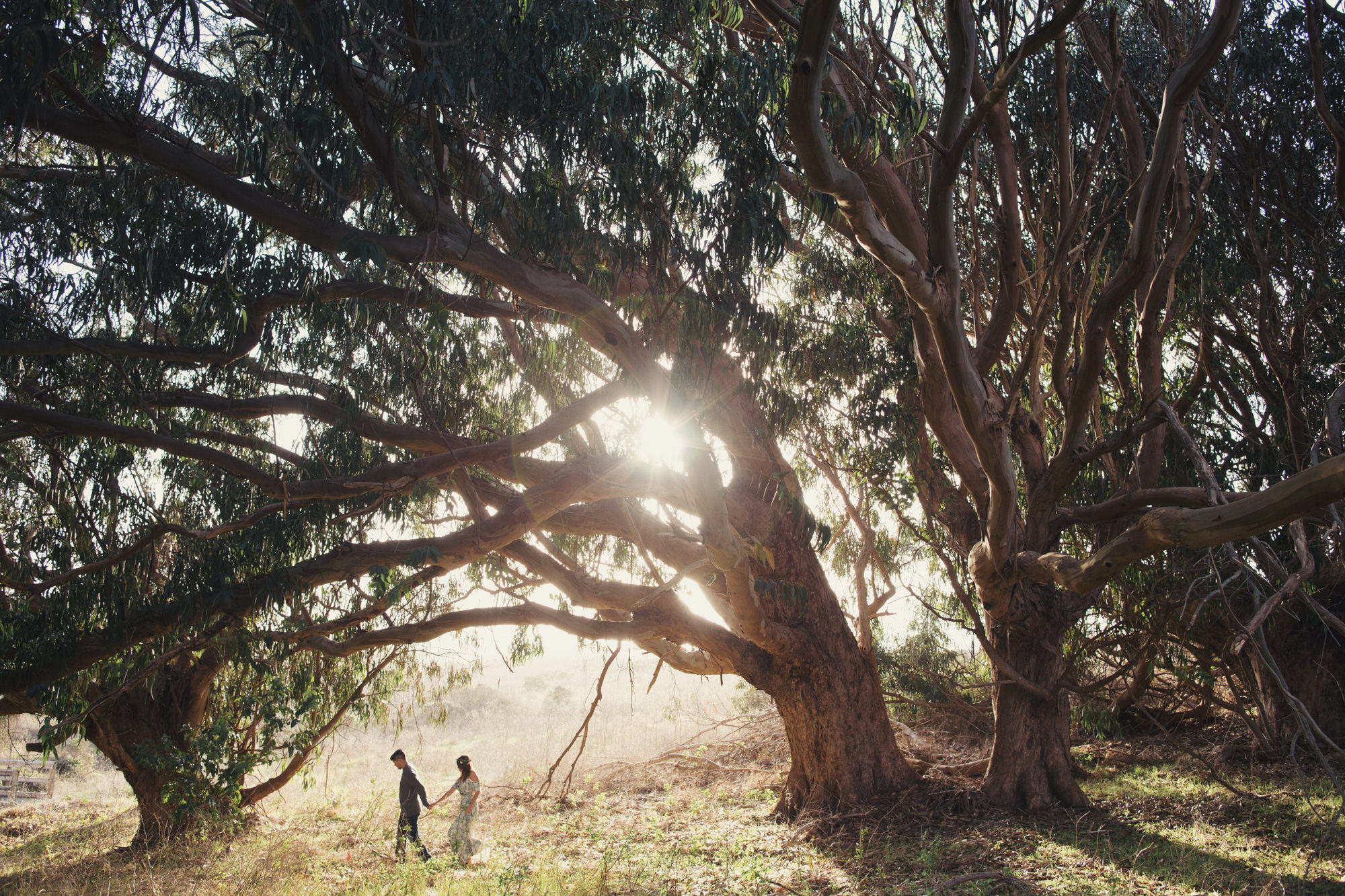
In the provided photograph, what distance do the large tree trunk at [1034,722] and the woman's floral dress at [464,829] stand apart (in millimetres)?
3764

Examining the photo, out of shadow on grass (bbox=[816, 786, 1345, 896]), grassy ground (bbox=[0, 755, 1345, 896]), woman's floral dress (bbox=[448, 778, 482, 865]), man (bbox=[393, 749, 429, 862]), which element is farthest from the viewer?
man (bbox=[393, 749, 429, 862])

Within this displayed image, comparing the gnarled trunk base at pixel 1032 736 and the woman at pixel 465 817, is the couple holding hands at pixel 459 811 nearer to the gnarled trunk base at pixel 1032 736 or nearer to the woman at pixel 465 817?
the woman at pixel 465 817

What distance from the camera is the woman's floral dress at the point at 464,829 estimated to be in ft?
19.1

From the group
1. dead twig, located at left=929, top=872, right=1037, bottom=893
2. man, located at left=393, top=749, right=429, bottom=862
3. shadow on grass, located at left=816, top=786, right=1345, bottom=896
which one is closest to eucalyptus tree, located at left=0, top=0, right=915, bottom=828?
shadow on grass, located at left=816, top=786, right=1345, bottom=896

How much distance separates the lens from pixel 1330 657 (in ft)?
24.2

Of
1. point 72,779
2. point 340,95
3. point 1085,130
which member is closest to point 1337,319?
point 1085,130

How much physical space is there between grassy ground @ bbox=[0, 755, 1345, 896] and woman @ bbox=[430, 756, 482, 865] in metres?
0.18

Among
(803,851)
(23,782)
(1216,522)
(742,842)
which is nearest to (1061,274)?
(1216,522)

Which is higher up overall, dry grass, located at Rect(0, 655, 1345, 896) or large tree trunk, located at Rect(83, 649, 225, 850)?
large tree trunk, located at Rect(83, 649, 225, 850)

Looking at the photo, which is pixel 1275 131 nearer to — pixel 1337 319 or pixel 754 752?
pixel 1337 319

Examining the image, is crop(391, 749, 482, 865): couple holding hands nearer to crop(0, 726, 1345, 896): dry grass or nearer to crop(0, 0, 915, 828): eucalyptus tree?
crop(0, 726, 1345, 896): dry grass

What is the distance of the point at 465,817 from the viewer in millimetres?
5945

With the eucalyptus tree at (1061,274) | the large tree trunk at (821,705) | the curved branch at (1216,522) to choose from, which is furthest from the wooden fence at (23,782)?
the curved branch at (1216,522)

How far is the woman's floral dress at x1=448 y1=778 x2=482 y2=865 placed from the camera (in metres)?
5.83
